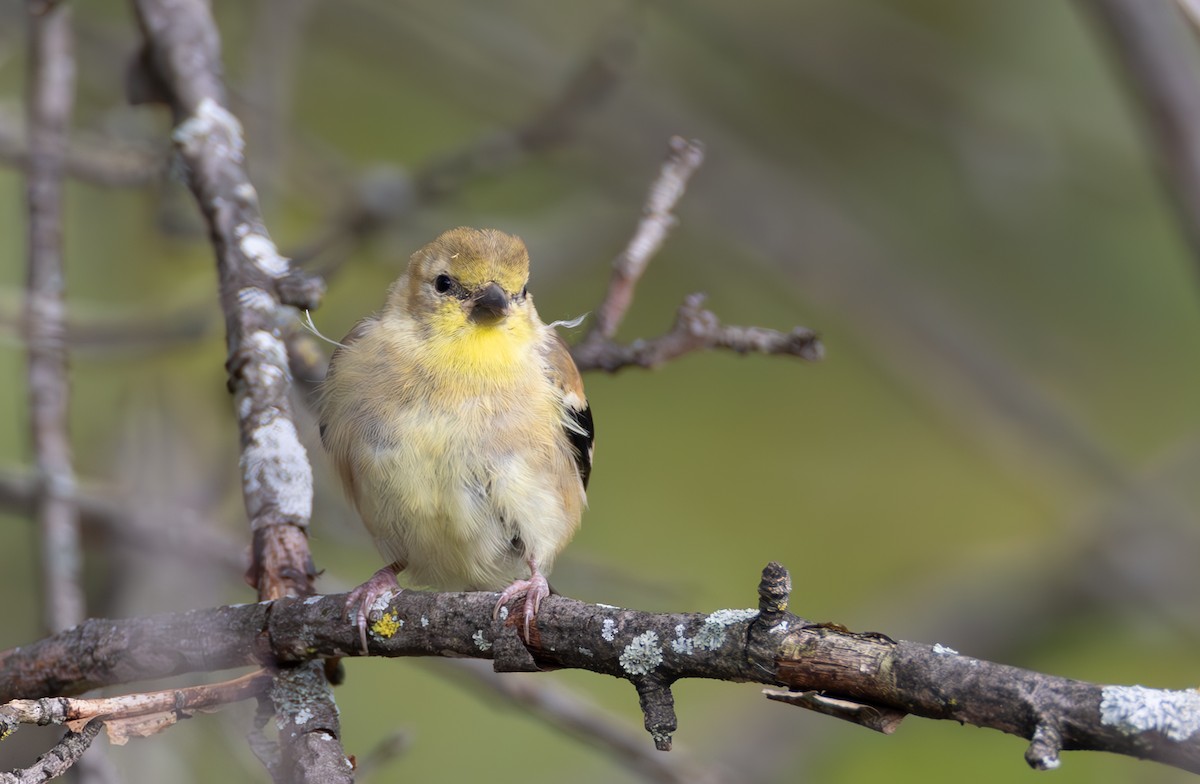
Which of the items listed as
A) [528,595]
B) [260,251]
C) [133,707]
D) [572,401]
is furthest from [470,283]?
[133,707]

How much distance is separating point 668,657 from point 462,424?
1.45 m

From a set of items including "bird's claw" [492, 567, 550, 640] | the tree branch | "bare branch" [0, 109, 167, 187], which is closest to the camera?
"bird's claw" [492, 567, 550, 640]

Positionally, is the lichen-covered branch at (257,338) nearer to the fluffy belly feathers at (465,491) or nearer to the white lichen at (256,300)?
the white lichen at (256,300)

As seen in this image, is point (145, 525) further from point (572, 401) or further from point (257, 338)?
point (572, 401)

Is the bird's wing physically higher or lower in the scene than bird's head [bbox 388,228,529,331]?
lower

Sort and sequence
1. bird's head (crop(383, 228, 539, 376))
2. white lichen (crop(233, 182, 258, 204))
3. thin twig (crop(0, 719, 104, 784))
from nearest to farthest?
1. thin twig (crop(0, 719, 104, 784))
2. white lichen (crop(233, 182, 258, 204))
3. bird's head (crop(383, 228, 539, 376))

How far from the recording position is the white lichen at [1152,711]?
1.46 metres

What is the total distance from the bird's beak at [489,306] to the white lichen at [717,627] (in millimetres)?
1780

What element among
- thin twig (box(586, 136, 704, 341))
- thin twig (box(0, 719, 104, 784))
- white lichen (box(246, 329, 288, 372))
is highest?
thin twig (box(586, 136, 704, 341))

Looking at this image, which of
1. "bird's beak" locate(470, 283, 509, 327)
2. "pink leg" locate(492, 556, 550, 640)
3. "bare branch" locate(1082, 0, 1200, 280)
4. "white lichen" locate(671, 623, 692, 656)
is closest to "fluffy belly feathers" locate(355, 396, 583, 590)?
"pink leg" locate(492, 556, 550, 640)

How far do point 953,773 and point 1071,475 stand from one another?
1423mm

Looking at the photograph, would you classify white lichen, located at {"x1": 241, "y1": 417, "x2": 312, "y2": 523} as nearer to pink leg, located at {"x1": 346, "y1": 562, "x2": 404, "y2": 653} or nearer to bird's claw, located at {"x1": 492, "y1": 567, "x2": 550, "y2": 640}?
pink leg, located at {"x1": 346, "y1": 562, "x2": 404, "y2": 653}

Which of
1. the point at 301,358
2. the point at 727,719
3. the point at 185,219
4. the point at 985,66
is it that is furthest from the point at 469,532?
the point at 985,66

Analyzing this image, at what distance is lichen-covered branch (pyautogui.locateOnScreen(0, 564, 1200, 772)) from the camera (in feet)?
4.97
